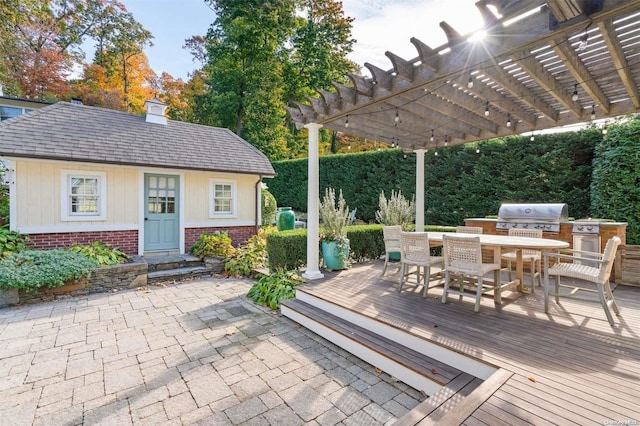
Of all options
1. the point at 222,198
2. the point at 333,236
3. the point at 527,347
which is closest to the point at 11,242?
the point at 222,198

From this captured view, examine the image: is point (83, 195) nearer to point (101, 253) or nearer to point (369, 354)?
point (101, 253)

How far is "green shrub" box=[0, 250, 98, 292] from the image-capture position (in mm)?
4863

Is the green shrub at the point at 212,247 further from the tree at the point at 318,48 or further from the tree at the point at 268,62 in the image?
the tree at the point at 318,48

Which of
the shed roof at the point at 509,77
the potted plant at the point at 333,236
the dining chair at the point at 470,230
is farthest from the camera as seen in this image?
the potted plant at the point at 333,236

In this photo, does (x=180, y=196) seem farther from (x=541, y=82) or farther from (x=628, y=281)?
(x=628, y=281)

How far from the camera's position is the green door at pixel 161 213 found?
746cm

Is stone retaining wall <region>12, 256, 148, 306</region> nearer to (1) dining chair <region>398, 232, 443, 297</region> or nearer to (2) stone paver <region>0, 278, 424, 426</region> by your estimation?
(2) stone paver <region>0, 278, 424, 426</region>

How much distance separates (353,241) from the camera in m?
6.54

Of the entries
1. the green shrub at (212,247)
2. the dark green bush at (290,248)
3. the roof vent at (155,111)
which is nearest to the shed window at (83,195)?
the green shrub at (212,247)

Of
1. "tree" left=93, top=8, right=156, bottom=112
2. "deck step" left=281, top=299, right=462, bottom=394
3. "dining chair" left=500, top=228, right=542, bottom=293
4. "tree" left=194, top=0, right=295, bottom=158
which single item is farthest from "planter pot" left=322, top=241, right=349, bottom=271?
"tree" left=93, top=8, right=156, bottom=112

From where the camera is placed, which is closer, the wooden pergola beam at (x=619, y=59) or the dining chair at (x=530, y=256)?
the wooden pergola beam at (x=619, y=59)

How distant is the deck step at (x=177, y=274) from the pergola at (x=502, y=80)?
123 inches

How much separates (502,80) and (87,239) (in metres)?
8.22

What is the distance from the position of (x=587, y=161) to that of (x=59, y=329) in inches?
399
